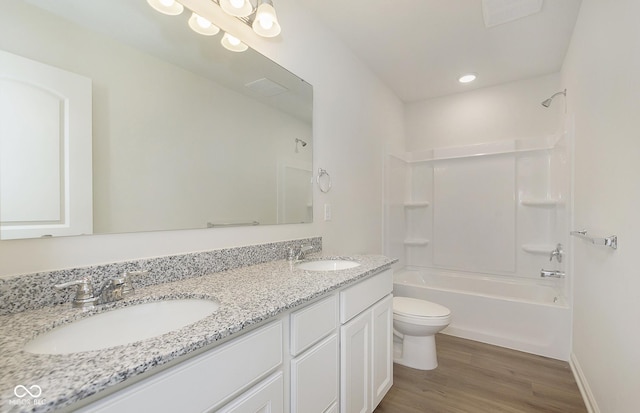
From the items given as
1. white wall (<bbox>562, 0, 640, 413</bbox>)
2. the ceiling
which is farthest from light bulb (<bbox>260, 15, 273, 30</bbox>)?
white wall (<bbox>562, 0, 640, 413</bbox>)

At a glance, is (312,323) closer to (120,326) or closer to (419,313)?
(120,326)

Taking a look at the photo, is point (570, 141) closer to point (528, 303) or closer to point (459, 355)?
point (528, 303)

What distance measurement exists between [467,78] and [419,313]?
2413mm

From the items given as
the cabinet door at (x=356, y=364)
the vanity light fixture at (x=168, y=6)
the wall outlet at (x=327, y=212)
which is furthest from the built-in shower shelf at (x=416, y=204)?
the vanity light fixture at (x=168, y=6)

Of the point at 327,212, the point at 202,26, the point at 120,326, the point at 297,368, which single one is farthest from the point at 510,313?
the point at 202,26

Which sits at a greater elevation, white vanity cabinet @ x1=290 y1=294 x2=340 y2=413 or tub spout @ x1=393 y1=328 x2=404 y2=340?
white vanity cabinet @ x1=290 y1=294 x2=340 y2=413

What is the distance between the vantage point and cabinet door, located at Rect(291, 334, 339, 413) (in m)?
0.97

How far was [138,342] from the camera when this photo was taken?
61 centimetres

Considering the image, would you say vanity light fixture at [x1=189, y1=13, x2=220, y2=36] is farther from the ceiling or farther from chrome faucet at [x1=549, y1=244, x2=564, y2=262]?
chrome faucet at [x1=549, y1=244, x2=564, y2=262]

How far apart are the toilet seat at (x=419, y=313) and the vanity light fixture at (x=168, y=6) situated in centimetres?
217

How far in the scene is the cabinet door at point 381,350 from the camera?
1508 millimetres

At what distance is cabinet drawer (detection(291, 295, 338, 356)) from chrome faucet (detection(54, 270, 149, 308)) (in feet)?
1.83

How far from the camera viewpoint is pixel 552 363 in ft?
7.09

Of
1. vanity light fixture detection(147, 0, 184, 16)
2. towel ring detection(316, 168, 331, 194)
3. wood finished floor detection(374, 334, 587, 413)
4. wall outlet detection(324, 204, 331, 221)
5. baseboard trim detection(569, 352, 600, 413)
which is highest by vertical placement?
vanity light fixture detection(147, 0, 184, 16)
